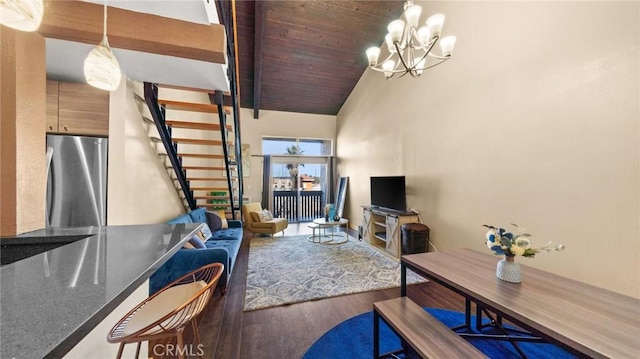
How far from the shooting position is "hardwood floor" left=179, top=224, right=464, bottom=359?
180 cm

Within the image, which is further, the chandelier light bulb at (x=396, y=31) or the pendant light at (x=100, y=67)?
the chandelier light bulb at (x=396, y=31)

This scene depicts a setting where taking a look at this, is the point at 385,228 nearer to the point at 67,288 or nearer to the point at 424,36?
the point at 424,36

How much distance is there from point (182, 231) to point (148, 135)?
2.33 metres

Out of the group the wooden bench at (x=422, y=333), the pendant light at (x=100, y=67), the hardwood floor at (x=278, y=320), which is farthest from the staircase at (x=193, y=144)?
the wooden bench at (x=422, y=333)

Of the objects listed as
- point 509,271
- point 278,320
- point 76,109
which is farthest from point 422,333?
point 76,109

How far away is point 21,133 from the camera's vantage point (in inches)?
50.0

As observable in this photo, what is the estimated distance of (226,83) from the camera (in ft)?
7.52

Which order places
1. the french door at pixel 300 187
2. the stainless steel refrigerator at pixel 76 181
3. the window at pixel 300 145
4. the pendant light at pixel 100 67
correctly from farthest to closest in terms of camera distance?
the french door at pixel 300 187, the window at pixel 300 145, the stainless steel refrigerator at pixel 76 181, the pendant light at pixel 100 67

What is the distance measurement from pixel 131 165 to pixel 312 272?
8.34ft

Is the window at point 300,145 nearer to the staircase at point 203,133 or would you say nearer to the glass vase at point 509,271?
the staircase at point 203,133

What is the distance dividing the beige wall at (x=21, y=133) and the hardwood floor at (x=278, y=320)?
4.59 ft

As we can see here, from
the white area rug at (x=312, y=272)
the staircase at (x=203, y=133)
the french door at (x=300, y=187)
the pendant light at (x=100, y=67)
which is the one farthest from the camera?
the french door at (x=300, y=187)

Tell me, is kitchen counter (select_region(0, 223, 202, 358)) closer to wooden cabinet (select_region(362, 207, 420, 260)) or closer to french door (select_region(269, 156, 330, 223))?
wooden cabinet (select_region(362, 207, 420, 260))

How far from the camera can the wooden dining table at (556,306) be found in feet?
2.97
